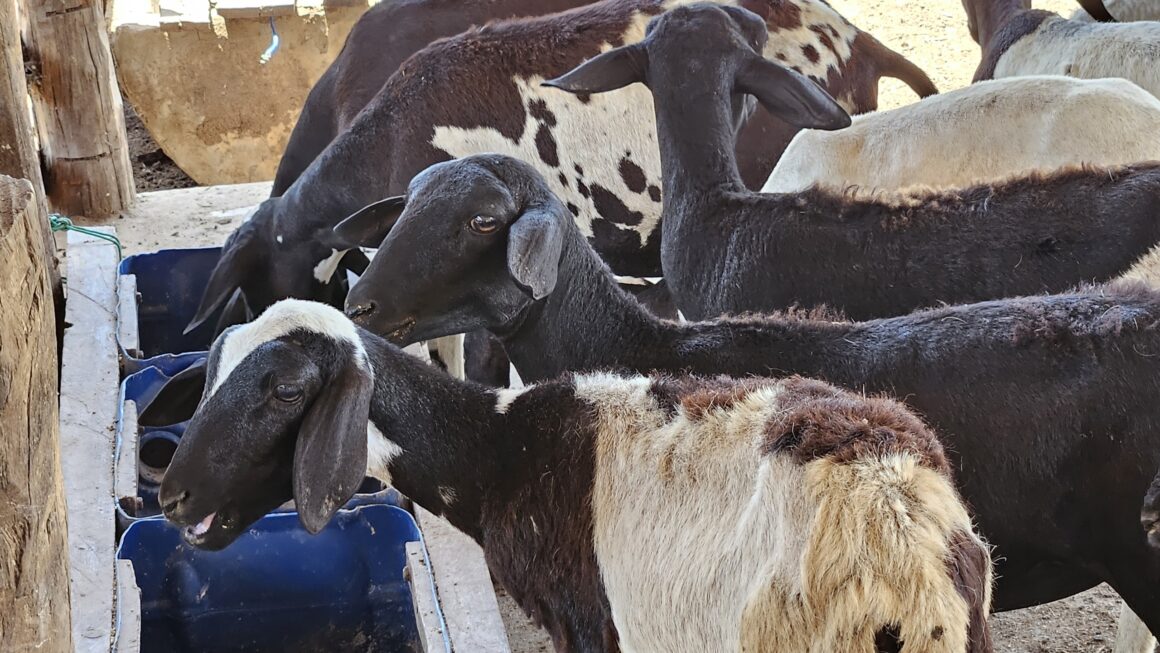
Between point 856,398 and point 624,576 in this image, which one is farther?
point 624,576

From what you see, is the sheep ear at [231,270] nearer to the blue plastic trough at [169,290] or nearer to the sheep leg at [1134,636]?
the blue plastic trough at [169,290]

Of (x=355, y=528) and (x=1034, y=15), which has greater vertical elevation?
(x=1034, y=15)

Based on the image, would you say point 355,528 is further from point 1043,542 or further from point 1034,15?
point 1034,15

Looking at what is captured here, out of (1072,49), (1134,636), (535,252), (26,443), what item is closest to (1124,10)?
(1072,49)

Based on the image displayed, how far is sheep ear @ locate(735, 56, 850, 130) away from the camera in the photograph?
14.7ft

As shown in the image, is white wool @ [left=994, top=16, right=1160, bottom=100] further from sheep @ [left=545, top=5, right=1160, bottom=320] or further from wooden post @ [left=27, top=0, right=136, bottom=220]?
wooden post @ [left=27, top=0, right=136, bottom=220]

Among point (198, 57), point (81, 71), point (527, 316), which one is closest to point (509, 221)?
point (527, 316)

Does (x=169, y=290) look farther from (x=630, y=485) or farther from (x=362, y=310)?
(x=630, y=485)

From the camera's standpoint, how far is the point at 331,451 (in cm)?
282

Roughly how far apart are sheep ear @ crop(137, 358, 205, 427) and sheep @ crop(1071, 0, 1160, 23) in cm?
527

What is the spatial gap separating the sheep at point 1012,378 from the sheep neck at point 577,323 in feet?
0.05

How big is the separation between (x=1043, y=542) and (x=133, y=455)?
3105 mm

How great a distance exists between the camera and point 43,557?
2.24 meters

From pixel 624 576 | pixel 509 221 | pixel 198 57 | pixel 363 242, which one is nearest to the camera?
pixel 624 576
